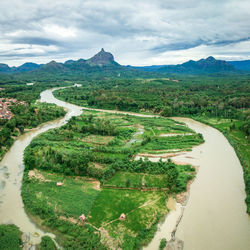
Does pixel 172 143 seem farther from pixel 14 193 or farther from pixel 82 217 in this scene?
pixel 14 193

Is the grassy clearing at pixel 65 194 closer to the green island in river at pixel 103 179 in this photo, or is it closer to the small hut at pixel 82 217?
the green island in river at pixel 103 179

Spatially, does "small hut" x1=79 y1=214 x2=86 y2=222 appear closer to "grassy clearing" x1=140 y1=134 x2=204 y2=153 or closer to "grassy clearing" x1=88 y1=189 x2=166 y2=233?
"grassy clearing" x1=88 y1=189 x2=166 y2=233

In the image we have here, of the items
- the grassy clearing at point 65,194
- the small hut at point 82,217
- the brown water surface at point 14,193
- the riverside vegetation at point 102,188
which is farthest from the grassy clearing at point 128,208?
the brown water surface at point 14,193

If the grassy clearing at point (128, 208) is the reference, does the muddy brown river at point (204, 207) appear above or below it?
below

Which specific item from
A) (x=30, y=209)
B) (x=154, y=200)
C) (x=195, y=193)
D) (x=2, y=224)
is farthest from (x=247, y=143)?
(x=2, y=224)

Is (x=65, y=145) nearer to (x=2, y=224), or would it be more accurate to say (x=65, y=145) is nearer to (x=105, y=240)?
(x=2, y=224)

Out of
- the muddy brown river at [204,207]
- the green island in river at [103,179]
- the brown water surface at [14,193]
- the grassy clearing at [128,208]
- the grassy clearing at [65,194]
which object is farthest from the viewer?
the grassy clearing at [65,194]

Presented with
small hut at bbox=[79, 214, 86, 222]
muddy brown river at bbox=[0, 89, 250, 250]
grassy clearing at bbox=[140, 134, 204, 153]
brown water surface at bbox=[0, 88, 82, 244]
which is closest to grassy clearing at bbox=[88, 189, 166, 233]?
small hut at bbox=[79, 214, 86, 222]

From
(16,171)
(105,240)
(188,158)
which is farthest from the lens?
(188,158)
